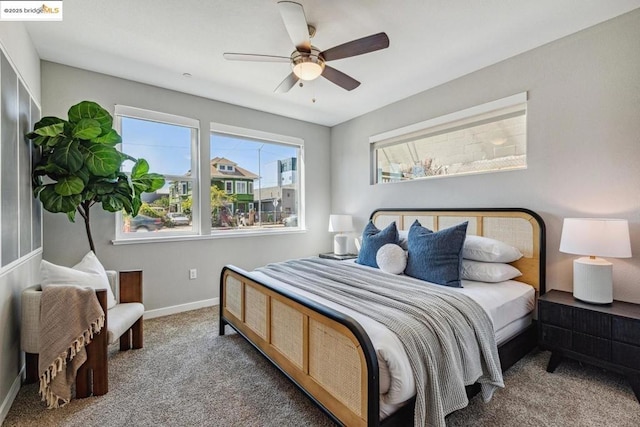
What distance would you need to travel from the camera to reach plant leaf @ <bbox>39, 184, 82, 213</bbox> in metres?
2.45

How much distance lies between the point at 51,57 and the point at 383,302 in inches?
146

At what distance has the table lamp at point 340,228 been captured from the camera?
14.4 feet

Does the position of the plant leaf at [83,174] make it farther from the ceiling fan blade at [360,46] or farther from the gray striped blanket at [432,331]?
the ceiling fan blade at [360,46]

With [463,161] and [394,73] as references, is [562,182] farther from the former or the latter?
[394,73]

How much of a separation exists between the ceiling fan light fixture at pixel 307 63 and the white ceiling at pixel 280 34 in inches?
10.9

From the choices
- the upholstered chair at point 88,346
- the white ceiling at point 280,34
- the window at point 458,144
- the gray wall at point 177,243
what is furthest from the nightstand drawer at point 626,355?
the gray wall at point 177,243

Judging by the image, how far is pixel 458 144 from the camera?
346 cm

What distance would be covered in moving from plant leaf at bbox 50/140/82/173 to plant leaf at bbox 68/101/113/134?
0.23m

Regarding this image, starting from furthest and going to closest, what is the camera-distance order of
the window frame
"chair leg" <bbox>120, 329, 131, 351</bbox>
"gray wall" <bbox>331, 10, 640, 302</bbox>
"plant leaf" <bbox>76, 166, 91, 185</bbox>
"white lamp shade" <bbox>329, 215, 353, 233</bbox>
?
"white lamp shade" <bbox>329, 215, 353, 233</bbox>, the window frame, "chair leg" <bbox>120, 329, 131, 351</bbox>, "plant leaf" <bbox>76, 166, 91, 185</bbox>, "gray wall" <bbox>331, 10, 640, 302</bbox>

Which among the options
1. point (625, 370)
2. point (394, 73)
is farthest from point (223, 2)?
point (625, 370)

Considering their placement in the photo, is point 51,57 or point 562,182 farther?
point 51,57

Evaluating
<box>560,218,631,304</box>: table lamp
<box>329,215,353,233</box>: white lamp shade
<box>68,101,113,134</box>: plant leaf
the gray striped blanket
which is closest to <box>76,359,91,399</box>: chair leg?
the gray striped blanket

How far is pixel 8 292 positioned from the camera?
1.94 metres

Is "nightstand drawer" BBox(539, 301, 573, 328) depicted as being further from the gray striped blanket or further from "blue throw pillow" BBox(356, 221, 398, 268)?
"blue throw pillow" BBox(356, 221, 398, 268)
